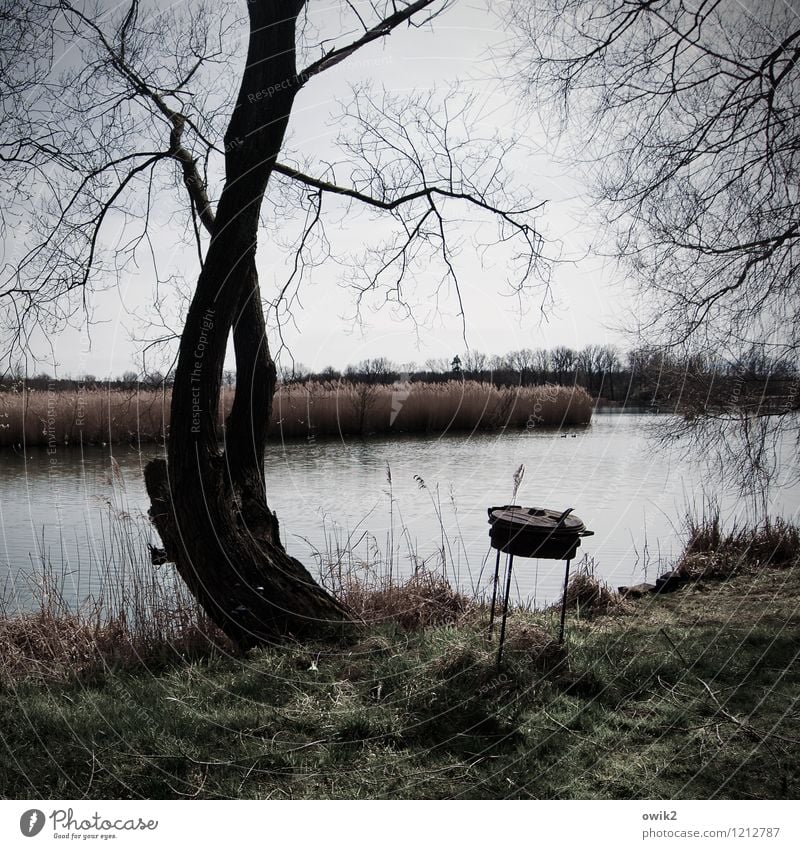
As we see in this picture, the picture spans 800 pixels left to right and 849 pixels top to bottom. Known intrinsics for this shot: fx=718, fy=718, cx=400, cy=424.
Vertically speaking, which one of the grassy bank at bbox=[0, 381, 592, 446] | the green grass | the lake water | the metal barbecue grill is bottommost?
the green grass

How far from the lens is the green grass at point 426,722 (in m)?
2.97

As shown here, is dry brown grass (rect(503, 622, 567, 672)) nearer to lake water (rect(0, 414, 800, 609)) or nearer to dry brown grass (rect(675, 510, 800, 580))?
lake water (rect(0, 414, 800, 609))

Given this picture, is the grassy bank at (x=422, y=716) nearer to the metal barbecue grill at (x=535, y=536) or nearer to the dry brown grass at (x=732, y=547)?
the metal barbecue grill at (x=535, y=536)

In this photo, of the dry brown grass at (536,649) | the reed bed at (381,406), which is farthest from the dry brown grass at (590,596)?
the reed bed at (381,406)

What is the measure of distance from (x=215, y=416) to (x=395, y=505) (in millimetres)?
1936

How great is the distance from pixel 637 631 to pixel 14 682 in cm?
370

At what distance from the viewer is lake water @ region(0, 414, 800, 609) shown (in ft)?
17.6

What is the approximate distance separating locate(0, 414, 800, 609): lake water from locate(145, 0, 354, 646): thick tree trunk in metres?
0.80

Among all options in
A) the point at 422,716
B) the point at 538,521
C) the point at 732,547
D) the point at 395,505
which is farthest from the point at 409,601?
the point at 732,547

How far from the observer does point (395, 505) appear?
574 centimetres

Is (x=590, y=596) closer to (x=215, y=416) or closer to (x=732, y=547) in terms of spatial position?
(x=732, y=547)

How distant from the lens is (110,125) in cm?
469

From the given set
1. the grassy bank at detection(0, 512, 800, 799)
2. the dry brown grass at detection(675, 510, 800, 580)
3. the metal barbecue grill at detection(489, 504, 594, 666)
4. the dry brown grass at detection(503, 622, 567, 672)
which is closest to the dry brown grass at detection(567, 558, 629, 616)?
the grassy bank at detection(0, 512, 800, 799)
